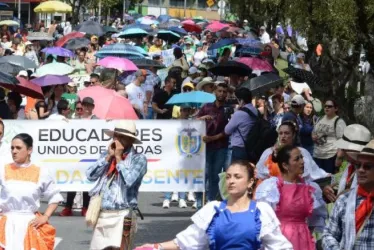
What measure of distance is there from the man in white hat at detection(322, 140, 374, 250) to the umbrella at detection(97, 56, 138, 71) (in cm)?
1600

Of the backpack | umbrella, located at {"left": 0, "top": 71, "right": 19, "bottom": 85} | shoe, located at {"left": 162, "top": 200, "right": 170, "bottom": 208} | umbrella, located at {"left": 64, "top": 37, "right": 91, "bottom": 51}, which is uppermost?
umbrella, located at {"left": 64, "top": 37, "right": 91, "bottom": 51}

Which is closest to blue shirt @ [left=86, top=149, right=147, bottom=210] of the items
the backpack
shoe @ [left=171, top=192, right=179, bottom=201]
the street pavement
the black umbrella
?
the street pavement

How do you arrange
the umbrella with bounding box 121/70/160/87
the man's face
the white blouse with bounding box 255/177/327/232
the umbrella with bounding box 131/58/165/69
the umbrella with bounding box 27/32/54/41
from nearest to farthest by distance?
the white blouse with bounding box 255/177/327/232 → the man's face → the umbrella with bounding box 121/70/160/87 → the umbrella with bounding box 131/58/165/69 → the umbrella with bounding box 27/32/54/41

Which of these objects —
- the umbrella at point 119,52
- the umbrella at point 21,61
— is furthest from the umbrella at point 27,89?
the umbrella at point 119,52

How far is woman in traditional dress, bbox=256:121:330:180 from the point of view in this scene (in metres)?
11.0

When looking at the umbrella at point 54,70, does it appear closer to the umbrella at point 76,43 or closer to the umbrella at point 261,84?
the umbrella at point 261,84

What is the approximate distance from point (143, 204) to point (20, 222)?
770 cm

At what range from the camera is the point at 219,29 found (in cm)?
4619

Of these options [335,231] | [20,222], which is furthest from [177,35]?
[335,231]

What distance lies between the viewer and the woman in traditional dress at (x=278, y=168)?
36.2 ft

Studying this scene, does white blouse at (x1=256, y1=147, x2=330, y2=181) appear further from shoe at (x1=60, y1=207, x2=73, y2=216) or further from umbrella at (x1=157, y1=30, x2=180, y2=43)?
umbrella at (x1=157, y1=30, x2=180, y2=43)

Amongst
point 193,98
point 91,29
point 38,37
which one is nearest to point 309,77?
point 193,98

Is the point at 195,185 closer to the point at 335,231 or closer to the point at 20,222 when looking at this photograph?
the point at 20,222

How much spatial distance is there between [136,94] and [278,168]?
10.6 metres
